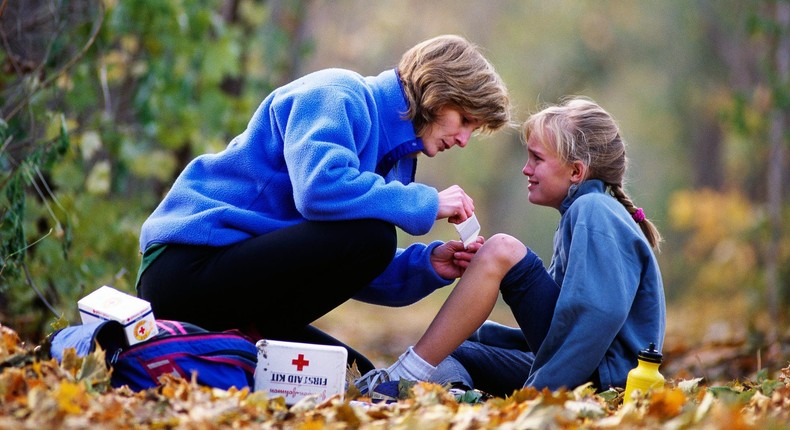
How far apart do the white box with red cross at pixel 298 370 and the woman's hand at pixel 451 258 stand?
0.81m

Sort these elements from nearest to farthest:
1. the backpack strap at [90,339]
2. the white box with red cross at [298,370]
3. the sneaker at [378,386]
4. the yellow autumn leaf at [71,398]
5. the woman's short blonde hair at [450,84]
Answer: the yellow autumn leaf at [71,398], the backpack strap at [90,339], the white box with red cross at [298,370], the sneaker at [378,386], the woman's short blonde hair at [450,84]

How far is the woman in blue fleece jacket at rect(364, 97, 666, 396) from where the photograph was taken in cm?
294

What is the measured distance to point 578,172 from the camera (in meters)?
3.38

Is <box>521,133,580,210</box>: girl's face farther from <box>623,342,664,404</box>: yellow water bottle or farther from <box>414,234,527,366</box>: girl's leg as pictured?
<box>623,342,664,404</box>: yellow water bottle

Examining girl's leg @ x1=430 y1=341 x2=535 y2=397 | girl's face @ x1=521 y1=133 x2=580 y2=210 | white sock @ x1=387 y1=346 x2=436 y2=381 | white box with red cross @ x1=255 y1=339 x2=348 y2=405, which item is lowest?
girl's leg @ x1=430 y1=341 x2=535 y2=397

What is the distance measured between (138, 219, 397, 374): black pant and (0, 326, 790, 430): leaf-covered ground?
1.61ft

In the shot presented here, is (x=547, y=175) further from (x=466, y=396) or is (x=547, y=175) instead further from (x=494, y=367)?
(x=466, y=396)

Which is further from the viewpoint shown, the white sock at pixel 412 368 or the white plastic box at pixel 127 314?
the white sock at pixel 412 368

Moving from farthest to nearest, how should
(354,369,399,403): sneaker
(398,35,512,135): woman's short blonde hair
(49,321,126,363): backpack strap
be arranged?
(398,35,512,135): woman's short blonde hair < (354,369,399,403): sneaker < (49,321,126,363): backpack strap

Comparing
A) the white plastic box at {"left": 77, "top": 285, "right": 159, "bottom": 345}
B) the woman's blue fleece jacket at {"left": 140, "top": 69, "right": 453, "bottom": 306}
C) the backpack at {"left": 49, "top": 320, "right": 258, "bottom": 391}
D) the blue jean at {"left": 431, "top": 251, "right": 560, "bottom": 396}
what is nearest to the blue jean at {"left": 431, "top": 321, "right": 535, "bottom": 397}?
the blue jean at {"left": 431, "top": 251, "right": 560, "bottom": 396}

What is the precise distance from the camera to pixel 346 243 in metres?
2.94

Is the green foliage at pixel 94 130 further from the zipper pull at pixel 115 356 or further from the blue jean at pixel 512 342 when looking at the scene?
the blue jean at pixel 512 342

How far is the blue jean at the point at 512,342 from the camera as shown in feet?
10.0

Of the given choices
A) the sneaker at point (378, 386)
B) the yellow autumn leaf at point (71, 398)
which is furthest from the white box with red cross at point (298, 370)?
the yellow autumn leaf at point (71, 398)
